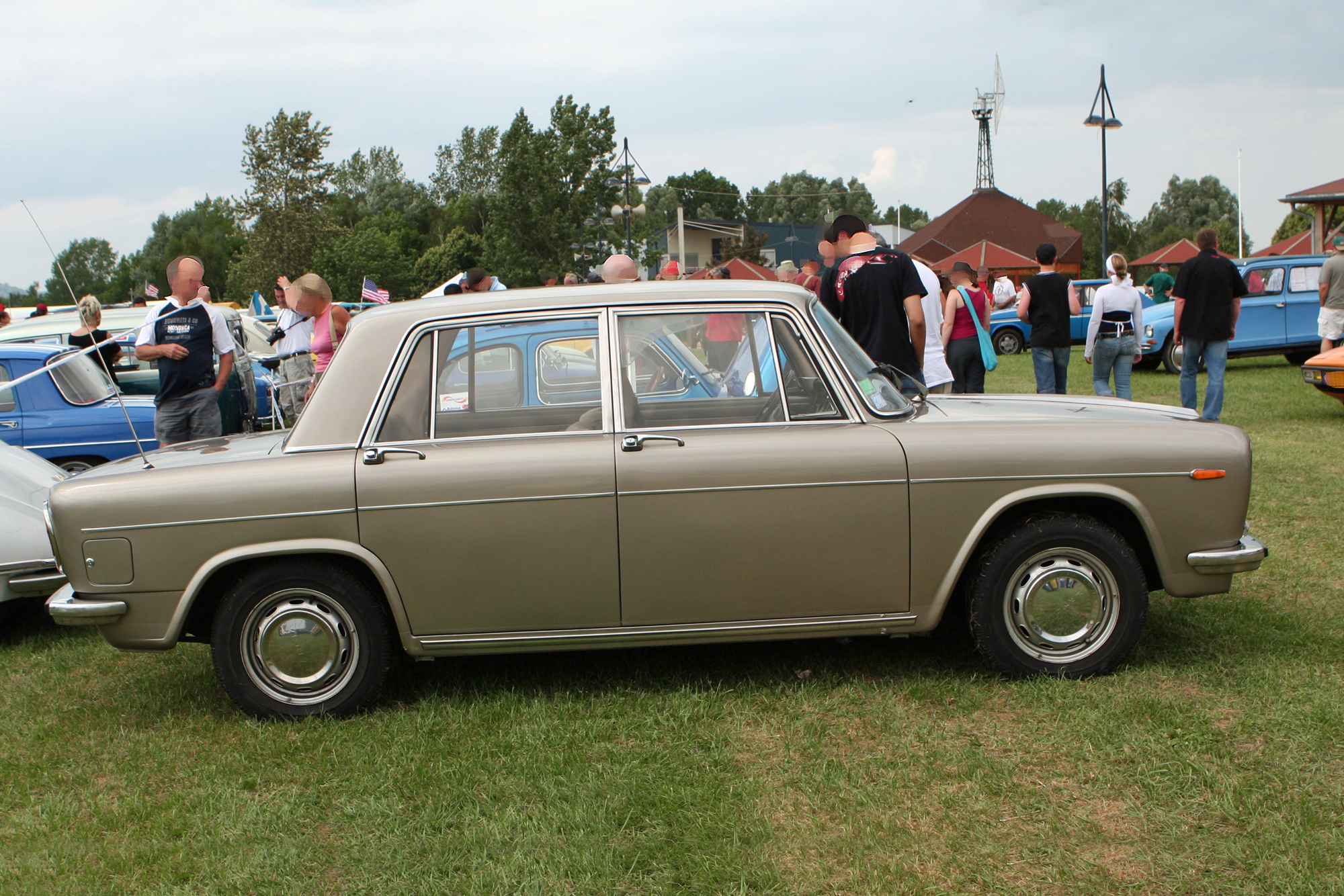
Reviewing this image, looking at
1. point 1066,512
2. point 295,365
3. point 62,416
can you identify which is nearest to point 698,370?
point 1066,512

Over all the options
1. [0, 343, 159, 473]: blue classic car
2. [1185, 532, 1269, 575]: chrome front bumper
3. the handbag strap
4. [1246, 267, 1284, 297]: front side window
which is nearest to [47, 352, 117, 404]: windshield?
[0, 343, 159, 473]: blue classic car

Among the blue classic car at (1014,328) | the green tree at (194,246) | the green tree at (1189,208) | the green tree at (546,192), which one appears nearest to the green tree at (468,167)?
the green tree at (194,246)

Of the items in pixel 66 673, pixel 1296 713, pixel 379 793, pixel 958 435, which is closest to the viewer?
pixel 379 793

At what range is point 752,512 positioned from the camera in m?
3.95

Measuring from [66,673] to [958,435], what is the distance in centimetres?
427

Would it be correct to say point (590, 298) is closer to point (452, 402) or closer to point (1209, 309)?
point (452, 402)

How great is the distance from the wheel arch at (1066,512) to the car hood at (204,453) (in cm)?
270

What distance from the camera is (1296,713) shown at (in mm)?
3789

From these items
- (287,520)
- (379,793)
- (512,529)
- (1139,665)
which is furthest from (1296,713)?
(287,520)

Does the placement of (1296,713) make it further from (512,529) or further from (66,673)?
(66,673)

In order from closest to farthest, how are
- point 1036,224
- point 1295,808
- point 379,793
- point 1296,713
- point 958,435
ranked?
point 1295,808, point 379,793, point 1296,713, point 958,435, point 1036,224

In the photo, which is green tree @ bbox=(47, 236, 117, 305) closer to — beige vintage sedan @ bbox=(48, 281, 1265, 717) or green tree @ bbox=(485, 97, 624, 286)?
green tree @ bbox=(485, 97, 624, 286)

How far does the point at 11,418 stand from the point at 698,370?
7.02m

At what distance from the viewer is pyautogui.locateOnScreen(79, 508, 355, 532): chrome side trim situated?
12.9 ft
